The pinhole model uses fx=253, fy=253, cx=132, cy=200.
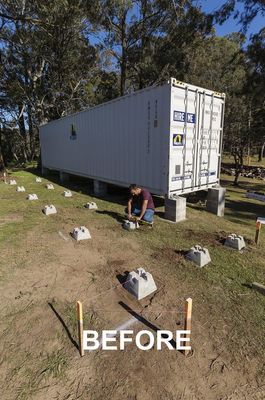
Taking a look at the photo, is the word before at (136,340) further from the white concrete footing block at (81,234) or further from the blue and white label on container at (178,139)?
the blue and white label on container at (178,139)

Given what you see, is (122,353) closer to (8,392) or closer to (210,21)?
(8,392)

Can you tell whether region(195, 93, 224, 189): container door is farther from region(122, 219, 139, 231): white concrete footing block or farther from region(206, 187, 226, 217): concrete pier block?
region(122, 219, 139, 231): white concrete footing block

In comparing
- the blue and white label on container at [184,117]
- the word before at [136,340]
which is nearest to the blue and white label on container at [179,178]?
the blue and white label on container at [184,117]

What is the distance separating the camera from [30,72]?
21953 mm

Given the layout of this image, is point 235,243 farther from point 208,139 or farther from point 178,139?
point 208,139

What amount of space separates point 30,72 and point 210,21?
15170mm

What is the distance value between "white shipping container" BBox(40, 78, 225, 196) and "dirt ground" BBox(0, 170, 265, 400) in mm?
2654

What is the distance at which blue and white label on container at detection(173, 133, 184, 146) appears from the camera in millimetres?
6768

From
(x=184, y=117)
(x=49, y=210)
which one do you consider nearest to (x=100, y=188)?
(x=49, y=210)

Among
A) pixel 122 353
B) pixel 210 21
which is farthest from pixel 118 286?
pixel 210 21

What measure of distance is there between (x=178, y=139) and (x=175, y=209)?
6.23 ft

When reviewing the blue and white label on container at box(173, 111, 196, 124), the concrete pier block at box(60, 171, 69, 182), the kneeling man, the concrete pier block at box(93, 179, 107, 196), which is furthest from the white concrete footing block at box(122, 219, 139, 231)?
the concrete pier block at box(60, 171, 69, 182)

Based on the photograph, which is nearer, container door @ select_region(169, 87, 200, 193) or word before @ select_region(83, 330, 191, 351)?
word before @ select_region(83, 330, 191, 351)

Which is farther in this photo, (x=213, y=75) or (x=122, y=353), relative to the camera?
(x=213, y=75)
